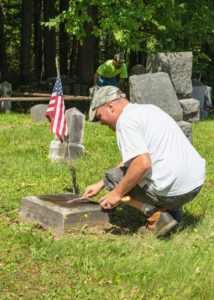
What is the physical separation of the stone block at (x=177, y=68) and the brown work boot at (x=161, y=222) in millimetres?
7626

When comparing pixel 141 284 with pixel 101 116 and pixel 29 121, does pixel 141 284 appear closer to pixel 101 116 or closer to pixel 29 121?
pixel 101 116

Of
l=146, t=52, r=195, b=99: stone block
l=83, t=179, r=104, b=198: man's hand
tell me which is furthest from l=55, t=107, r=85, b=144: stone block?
l=146, t=52, r=195, b=99: stone block

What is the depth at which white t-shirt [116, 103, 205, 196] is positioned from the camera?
3744 millimetres

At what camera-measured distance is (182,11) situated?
574 inches

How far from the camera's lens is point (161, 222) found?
4.05 metres

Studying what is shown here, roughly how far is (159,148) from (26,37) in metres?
15.8

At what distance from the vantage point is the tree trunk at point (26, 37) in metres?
18.1

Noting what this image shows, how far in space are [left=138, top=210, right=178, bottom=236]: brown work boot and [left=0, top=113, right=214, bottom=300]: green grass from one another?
0.30 ft

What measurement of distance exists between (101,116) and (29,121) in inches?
334

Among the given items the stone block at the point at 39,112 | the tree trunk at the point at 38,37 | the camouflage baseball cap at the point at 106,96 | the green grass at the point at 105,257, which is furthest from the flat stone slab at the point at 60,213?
the tree trunk at the point at 38,37

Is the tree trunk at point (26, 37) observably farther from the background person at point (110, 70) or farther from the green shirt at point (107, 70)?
the green shirt at point (107, 70)

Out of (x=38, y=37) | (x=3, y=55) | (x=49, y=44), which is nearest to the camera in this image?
(x=49, y=44)

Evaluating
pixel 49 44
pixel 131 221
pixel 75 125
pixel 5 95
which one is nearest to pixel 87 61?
pixel 49 44

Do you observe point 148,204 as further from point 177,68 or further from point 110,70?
point 177,68
